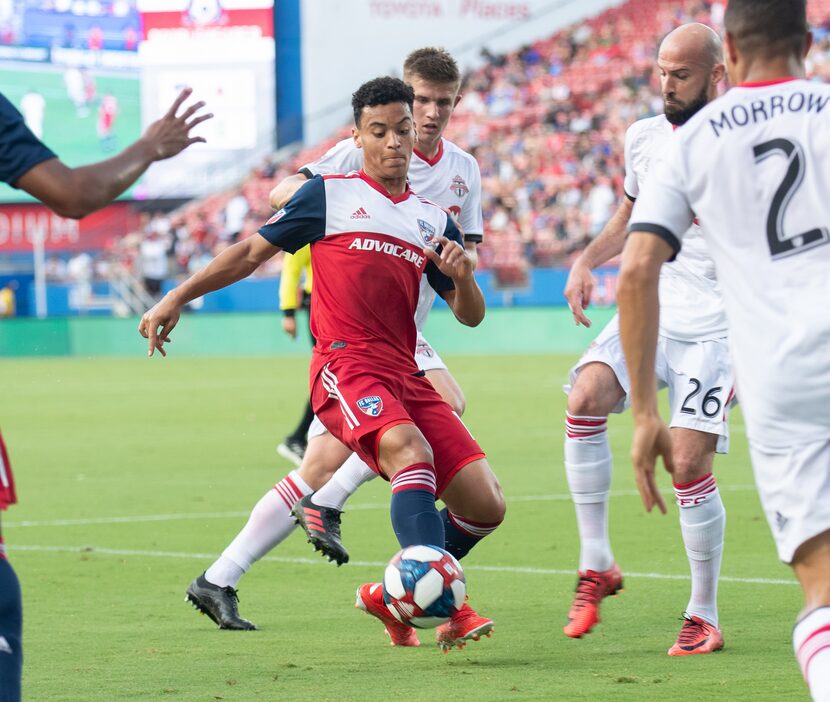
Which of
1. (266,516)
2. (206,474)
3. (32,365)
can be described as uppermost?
(266,516)

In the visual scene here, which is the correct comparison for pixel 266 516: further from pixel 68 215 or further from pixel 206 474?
pixel 206 474

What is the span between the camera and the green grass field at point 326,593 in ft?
17.2

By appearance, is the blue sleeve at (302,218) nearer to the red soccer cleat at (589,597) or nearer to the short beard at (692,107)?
the short beard at (692,107)

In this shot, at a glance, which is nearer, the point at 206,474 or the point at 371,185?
the point at 371,185

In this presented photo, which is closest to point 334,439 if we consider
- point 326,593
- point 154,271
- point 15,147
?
point 326,593

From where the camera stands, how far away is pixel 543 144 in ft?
126

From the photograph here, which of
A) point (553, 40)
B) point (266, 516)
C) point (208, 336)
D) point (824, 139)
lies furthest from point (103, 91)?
point (824, 139)

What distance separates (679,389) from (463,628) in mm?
1356

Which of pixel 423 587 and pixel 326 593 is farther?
pixel 326 593

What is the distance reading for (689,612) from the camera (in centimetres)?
580

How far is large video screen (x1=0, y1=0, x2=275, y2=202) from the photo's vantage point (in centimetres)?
4416

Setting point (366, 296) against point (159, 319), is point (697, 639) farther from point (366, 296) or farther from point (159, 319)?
point (159, 319)

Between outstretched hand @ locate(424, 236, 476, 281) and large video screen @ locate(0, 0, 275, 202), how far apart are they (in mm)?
39123

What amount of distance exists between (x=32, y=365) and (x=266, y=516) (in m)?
23.9
